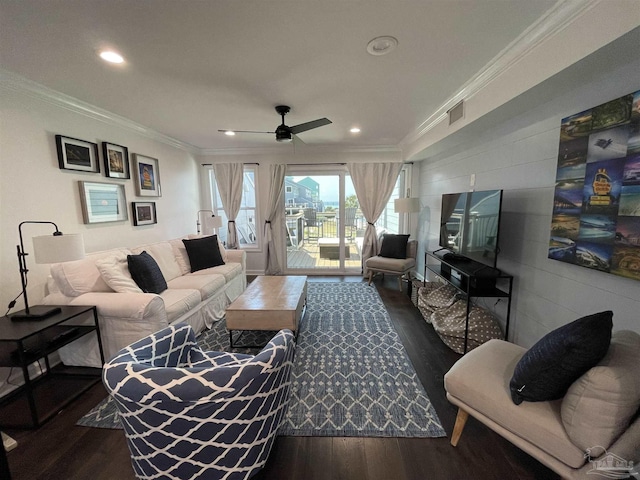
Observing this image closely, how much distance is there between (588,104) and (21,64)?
405cm

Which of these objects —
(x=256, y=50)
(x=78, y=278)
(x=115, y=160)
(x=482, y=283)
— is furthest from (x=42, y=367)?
(x=482, y=283)

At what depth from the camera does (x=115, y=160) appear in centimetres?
305

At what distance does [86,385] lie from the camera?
6.77 feet

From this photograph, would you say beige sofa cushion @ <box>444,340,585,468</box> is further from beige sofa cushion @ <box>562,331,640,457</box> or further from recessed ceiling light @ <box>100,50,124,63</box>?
recessed ceiling light @ <box>100,50,124,63</box>

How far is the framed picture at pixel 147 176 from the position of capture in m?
3.39

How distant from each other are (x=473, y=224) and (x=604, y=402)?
1.89 meters

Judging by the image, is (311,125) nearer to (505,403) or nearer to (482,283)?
(482,283)

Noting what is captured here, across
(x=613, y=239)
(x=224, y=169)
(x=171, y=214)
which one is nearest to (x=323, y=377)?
(x=613, y=239)

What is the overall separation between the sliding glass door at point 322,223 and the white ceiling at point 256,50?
211 cm

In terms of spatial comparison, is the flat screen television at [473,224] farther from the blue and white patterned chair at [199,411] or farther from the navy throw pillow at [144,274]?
the navy throw pillow at [144,274]

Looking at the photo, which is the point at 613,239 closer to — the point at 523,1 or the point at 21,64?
the point at 523,1

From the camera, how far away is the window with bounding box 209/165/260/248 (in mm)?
5055

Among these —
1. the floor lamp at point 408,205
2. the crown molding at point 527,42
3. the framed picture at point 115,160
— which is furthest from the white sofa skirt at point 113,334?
the floor lamp at point 408,205

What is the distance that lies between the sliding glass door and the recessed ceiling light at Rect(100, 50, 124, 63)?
3.20m
